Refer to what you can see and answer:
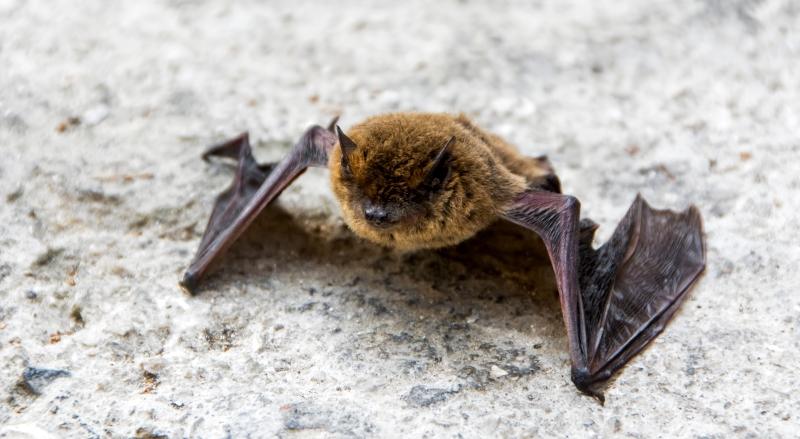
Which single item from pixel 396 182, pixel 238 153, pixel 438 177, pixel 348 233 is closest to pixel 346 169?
pixel 396 182

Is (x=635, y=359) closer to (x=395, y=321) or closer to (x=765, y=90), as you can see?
(x=395, y=321)

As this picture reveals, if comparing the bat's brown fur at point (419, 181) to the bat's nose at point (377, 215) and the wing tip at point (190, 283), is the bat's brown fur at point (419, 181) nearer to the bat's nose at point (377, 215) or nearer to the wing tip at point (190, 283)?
the bat's nose at point (377, 215)

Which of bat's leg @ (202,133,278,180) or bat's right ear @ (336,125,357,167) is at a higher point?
bat's right ear @ (336,125,357,167)

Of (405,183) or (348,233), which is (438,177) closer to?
(405,183)

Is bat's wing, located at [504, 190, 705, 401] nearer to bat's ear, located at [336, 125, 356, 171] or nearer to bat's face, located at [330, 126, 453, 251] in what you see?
bat's face, located at [330, 126, 453, 251]

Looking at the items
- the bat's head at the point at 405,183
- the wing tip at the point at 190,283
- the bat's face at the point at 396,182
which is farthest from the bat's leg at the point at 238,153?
the bat's face at the point at 396,182

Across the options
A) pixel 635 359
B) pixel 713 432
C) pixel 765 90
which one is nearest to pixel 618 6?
pixel 765 90

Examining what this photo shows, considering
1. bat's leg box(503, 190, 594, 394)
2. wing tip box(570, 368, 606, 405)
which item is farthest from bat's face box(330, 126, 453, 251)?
wing tip box(570, 368, 606, 405)
